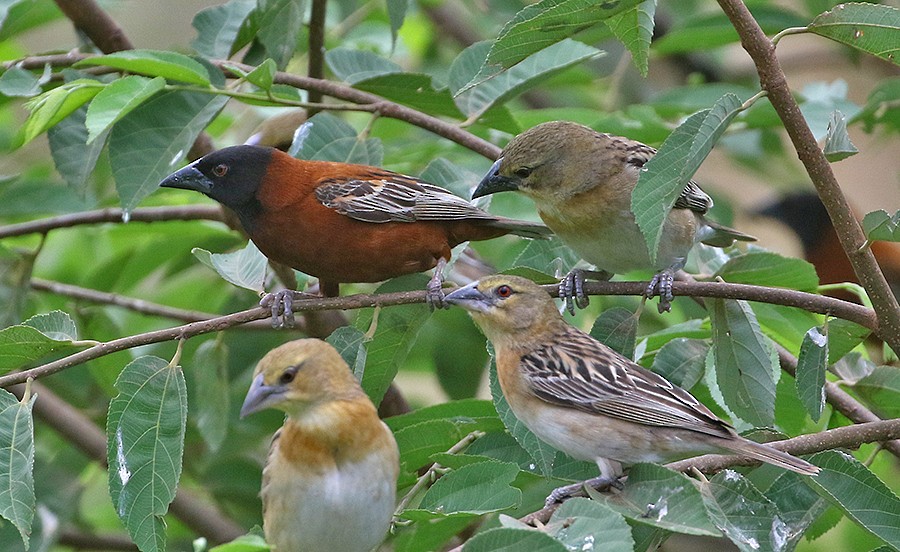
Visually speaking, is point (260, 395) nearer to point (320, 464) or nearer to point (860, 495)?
point (320, 464)

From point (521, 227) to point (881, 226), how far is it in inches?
60.8

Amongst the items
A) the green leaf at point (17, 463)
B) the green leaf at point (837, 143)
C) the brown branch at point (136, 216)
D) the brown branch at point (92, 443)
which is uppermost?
the green leaf at point (837, 143)

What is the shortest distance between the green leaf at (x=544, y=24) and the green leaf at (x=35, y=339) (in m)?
1.41

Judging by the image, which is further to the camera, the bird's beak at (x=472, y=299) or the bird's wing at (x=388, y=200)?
the bird's wing at (x=388, y=200)

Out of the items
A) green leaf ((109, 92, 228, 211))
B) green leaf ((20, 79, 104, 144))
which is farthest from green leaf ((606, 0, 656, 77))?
green leaf ((20, 79, 104, 144))

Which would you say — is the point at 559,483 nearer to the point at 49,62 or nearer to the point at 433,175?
the point at 433,175

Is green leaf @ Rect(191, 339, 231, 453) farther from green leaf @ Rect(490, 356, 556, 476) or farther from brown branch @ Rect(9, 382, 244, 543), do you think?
green leaf @ Rect(490, 356, 556, 476)

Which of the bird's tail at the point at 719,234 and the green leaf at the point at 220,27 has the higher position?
the green leaf at the point at 220,27

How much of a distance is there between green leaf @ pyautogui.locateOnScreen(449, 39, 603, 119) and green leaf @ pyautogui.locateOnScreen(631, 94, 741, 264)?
59.1 inches

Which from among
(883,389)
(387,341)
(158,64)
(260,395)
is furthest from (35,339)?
(883,389)

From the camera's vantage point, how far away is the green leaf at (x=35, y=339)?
3.14 meters

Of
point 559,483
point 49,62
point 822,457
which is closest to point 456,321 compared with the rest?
point 559,483

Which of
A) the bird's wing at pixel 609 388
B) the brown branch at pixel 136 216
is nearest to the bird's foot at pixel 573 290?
the bird's wing at pixel 609 388

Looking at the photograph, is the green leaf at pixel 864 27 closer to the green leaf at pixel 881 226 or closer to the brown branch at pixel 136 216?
the green leaf at pixel 881 226
